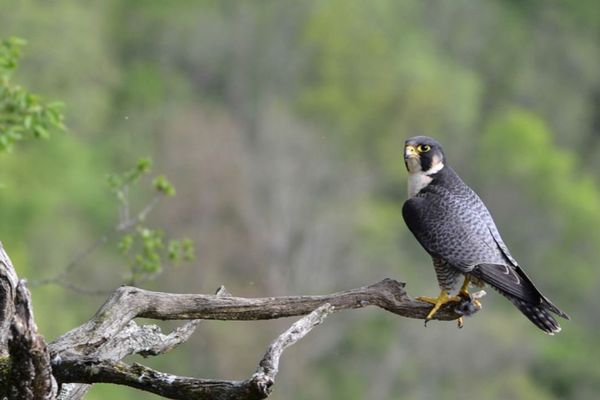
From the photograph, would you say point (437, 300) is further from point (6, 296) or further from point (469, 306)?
point (6, 296)

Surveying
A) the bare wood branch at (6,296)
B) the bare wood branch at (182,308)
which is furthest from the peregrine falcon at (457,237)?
the bare wood branch at (6,296)

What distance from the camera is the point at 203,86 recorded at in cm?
9069

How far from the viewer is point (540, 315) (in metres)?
11.7

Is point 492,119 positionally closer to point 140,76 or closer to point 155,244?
point 140,76

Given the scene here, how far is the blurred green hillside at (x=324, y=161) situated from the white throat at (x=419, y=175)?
3231 centimetres

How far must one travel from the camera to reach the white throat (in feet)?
41.8

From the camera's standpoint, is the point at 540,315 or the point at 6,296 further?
the point at 540,315

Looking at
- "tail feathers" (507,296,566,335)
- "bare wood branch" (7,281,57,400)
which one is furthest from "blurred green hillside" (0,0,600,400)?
"bare wood branch" (7,281,57,400)

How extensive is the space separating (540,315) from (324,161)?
6726 cm

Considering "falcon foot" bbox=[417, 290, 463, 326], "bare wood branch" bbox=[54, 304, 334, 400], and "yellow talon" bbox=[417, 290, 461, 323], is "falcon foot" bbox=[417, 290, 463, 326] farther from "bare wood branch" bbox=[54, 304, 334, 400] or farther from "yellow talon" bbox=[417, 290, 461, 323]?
"bare wood branch" bbox=[54, 304, 334, 400]

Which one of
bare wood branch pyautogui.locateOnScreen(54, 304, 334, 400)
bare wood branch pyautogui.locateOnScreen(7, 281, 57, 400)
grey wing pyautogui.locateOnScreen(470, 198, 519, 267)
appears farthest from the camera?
grey wing pyautogui.locateOnScreen(470, 198, 519, 267)

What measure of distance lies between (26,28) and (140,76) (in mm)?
28580

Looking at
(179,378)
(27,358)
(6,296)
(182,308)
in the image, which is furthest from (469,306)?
(27,358)

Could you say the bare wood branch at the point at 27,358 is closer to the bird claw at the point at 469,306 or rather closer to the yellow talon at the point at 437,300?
the yellow talon at the point at 437,300
